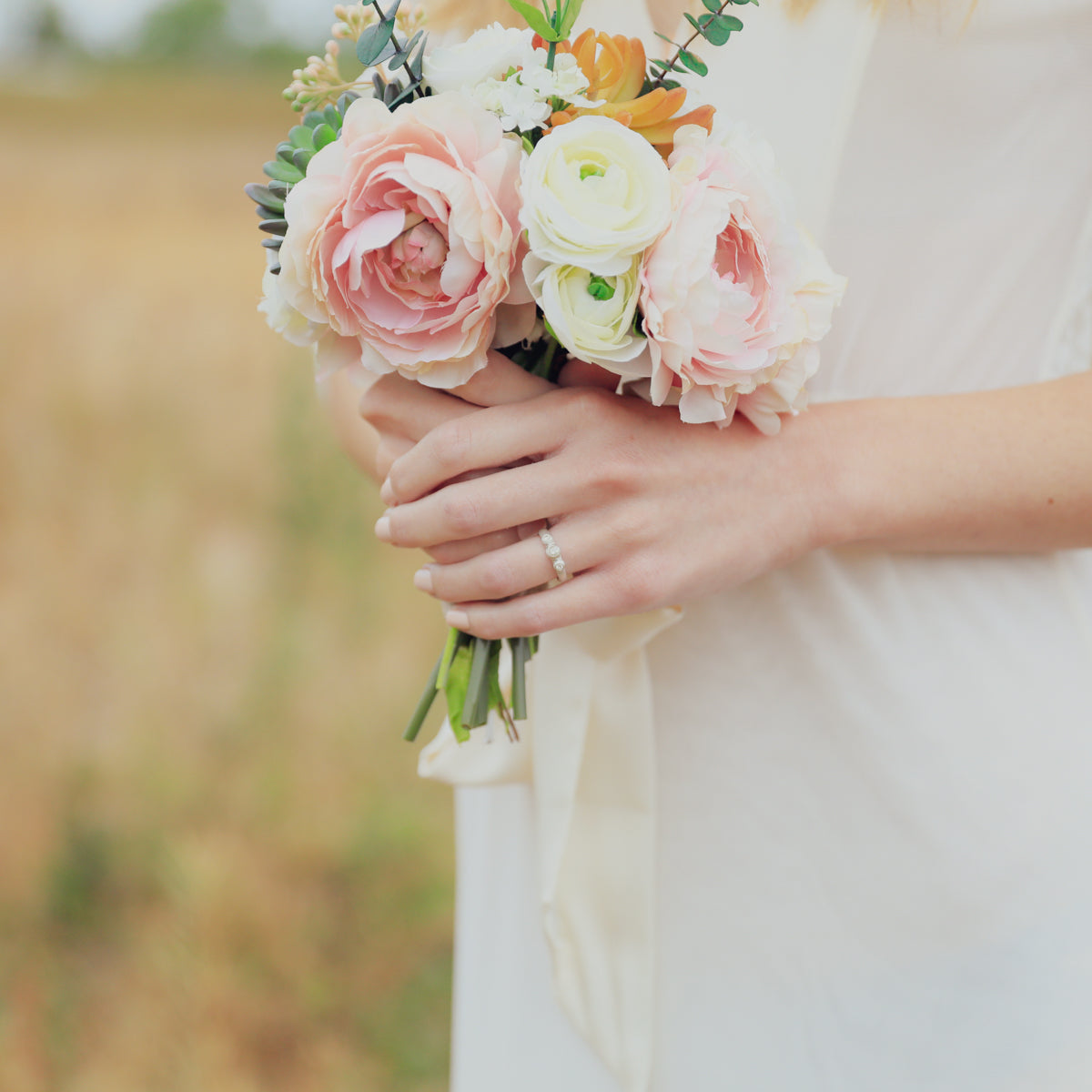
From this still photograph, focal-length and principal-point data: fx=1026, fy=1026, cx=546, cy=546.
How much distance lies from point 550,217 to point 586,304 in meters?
0.08

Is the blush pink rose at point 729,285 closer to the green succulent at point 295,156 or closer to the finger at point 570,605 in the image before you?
the finger at point 570,605

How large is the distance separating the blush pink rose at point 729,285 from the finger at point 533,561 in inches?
6.3

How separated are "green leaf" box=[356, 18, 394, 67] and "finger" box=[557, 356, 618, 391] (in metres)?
0.32

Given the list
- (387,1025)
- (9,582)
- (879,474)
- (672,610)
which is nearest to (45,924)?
(387,1025)

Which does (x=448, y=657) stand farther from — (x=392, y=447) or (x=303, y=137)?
(x=303, y=137)

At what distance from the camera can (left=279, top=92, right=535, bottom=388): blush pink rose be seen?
0.80m

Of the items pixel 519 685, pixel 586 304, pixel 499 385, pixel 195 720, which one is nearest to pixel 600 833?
pixel 519 685

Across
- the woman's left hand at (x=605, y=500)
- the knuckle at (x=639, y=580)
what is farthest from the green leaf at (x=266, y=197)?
the knuckle at (x=639, y=580)

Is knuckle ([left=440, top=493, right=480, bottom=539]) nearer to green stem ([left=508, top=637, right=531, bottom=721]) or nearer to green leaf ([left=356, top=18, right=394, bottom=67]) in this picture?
green stem ([left=508, top=637, right=531, bottom=721])

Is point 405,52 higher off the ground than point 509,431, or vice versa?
point 405,52

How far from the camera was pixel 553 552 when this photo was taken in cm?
97

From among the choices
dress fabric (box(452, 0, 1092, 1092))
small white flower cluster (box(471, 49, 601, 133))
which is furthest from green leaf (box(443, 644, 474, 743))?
small white flower cluster (box(471, 49, 601, 133))

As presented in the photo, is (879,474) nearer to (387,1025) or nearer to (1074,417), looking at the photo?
(1074,417)

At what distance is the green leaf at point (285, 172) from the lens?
90 cm
